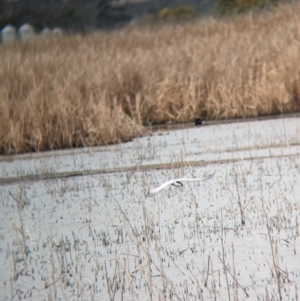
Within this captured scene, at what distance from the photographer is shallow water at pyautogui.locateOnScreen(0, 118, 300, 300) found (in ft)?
9.53

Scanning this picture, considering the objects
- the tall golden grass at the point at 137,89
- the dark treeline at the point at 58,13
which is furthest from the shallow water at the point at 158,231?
the dark treeline at the point at 58,13

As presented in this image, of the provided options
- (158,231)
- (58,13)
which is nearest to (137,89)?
(158,231)

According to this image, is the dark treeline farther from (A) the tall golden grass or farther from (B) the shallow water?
(B) the shallow water

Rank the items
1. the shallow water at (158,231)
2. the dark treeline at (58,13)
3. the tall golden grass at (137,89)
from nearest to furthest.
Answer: the shallow water at (158,231)
the tall golden grass at (137,89)
the dark treeline at (58,13)

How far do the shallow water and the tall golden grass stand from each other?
1.23 meters

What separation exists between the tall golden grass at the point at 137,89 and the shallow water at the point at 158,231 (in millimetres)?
1235

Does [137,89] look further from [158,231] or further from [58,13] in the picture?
[58,13]

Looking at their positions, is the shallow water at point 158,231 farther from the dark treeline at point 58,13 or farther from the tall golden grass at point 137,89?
the dark treeline at point 58,13

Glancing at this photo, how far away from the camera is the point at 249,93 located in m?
7.84

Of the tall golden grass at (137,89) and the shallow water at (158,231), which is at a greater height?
the tall golden grass at (137,89)

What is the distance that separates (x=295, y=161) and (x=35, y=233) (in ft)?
6.42

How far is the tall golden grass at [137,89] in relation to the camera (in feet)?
23.6

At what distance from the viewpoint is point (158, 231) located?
365 centimetres

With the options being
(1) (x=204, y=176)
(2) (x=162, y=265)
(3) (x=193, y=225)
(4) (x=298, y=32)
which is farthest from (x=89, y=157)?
(4) (x=298, y=32)
